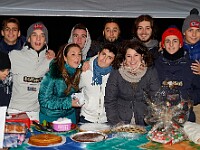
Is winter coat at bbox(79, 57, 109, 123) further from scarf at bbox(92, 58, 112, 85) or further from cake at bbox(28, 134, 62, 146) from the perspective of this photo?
cake at bbox(28, 134, 62, 146)

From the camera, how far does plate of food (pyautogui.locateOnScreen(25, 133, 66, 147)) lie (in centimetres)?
248

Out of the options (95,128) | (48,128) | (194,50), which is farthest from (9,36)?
(194,50)

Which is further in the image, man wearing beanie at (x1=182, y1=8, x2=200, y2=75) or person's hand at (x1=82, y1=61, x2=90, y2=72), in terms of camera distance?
man wearing beanie at (x1=182, y1=8, x2=200, y2=75)

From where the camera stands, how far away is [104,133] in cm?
277

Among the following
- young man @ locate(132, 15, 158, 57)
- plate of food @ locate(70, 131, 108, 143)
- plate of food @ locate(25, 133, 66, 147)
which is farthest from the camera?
young man @ locate(132, 15, 158, 57)

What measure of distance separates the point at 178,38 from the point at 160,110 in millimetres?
1069

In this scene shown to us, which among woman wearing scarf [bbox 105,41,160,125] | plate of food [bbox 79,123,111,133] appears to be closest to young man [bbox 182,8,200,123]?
woman wearing scarf [bbox 105,41,160,125]

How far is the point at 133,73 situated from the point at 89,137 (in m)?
0.84

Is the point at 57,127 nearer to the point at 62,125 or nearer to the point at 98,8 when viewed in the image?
the point at 62,125

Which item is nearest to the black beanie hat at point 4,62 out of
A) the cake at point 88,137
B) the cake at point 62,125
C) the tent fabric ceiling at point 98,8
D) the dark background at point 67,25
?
the cake at point 62,125

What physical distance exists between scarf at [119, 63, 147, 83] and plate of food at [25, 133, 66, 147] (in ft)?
3.05

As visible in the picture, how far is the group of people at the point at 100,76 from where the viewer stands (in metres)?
3.21

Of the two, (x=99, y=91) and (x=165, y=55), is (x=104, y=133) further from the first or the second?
(x=165, y=55)

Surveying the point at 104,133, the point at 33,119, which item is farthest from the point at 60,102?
the point at 104,133
